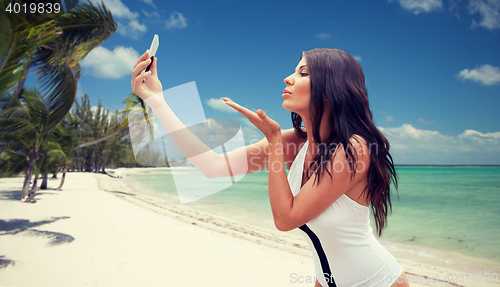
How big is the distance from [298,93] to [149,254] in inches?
209

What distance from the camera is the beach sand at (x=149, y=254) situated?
13.2ft

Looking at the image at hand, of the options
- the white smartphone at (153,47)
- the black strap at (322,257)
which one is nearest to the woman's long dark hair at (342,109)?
the black strap at (322,257)

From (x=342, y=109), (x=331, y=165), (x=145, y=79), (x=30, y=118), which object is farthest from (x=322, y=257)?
(x=30, y=118)

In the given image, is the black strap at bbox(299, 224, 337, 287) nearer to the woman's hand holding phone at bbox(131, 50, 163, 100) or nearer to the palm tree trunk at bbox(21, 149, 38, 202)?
the woman's hand holding phone at bbox(131, 50, 163, 100)

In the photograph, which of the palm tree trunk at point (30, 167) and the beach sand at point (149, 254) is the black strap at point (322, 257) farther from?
the palm tree trunk at point (30, 167)

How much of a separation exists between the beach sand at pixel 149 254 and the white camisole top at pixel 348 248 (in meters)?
3.76

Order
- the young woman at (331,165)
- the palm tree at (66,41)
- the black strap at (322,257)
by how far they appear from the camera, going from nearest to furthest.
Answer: the young woman at (331,165) → the black strap at (322,257) → the palm tree at (66,41)

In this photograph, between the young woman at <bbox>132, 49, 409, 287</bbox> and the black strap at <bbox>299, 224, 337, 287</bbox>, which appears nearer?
the young woman at <bbox>132, 49, 409, 287</bbox>

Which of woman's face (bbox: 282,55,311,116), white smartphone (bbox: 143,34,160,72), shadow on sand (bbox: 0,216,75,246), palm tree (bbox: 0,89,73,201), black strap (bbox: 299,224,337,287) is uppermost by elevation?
palm tree (bbox: 0,89,73,201)

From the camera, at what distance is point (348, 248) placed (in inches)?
35.0

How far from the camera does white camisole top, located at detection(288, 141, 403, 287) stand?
2.86ft

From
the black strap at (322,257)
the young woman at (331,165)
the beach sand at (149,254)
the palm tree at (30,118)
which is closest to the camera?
the young woman at (331,165)

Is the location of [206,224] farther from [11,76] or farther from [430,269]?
[11,76]

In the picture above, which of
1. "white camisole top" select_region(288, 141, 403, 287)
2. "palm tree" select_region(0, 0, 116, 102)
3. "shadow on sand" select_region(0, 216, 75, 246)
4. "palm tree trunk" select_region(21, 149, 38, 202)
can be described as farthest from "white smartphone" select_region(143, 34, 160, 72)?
"palm tree trunk" select_region(21, 149, 38, 202)
